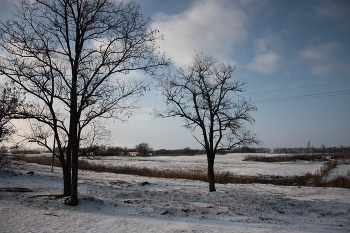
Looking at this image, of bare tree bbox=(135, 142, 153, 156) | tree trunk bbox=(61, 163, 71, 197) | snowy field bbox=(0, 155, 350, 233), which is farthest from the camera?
bare tree bbox=(135, 142, 153, 156)

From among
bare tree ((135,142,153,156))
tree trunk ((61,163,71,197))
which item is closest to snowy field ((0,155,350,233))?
tree trunk ((61,163,71,197))

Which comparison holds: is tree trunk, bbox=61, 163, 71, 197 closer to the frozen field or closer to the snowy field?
the snowy field

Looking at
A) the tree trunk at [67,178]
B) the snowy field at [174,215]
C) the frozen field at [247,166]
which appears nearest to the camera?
the snowy field at [174,215]

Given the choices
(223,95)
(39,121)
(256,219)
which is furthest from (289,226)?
(39,121)

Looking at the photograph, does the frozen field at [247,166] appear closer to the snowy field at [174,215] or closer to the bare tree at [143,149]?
the snowy field at [174,215]

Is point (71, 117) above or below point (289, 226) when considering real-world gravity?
above

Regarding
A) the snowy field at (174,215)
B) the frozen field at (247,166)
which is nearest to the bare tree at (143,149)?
the frozen field at (247,166)

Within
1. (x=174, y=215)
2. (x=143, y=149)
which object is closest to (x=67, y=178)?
(x=174, y=215)

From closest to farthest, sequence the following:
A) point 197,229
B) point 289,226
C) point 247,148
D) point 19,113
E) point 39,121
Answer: point 197,229 < point 289,226 < point 19,113 < point 39,121 < point 247,148

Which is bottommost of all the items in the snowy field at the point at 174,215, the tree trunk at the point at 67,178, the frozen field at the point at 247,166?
the frozen field at the point at 247,166

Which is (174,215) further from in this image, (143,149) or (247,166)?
(143,149)

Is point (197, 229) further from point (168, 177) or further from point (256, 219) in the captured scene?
point (168, 177)

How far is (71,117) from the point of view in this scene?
Result: 32.5 feet

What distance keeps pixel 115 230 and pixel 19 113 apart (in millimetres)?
6018
